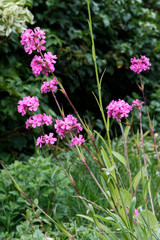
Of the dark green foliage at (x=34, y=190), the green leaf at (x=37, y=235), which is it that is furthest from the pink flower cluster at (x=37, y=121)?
the dark green foliage at (x=34, y=190)

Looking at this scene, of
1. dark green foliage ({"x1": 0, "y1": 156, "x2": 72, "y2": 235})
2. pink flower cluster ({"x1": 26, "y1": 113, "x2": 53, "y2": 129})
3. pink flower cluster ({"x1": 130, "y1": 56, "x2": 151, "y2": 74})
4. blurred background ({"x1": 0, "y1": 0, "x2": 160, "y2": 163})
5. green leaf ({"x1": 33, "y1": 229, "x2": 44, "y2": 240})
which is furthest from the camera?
blurred background ({"x1": 0, "y1": 0, "x2": 160, "y2": 163})

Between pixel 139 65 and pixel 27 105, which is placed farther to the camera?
pixel 139 65

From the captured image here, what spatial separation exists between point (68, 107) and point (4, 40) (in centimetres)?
125

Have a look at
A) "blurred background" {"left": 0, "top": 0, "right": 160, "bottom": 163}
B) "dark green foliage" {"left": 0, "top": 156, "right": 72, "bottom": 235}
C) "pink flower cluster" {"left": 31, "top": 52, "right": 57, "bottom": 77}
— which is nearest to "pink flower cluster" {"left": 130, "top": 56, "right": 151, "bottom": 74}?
"pink flower cluster" {"left": 31, "top": 52, "right": 57, "bottom": 77}

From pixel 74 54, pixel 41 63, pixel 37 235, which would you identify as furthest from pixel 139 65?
pixel 74 54

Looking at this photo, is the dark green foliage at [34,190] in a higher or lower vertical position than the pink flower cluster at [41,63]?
lower

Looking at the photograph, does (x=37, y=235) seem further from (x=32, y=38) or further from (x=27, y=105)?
(x=32, y=38)

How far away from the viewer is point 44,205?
2.08 metres

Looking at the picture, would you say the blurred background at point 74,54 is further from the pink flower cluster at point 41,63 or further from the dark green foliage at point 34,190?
the pink flower cluster at point 41,63

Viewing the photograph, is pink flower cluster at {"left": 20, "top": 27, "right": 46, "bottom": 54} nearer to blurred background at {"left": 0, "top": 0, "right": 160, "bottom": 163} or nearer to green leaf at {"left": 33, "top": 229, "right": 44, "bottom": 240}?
green leaf at {"left": 33, "top": 229, "right": 44, "bottom": 240}

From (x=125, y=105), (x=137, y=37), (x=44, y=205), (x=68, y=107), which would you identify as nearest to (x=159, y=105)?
(x=137, y=37)

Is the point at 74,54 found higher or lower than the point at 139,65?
lower

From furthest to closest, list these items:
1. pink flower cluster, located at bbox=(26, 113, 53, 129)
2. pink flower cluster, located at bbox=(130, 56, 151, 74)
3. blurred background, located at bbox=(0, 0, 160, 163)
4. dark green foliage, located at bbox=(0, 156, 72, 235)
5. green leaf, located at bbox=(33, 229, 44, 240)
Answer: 1. blurred background, located at bbox=(0, 0, 160, 163)
2. dark green foliage, located at bbox=(0, 156, 72, 235)
3. pink flower cluster, located at bbox=(130, 56, 151, 74)
4. green leaf, located at bbox=(33, 229, 44, 240)
5. pink flower cluster, located at bbox=(26, 113, 53, 129)

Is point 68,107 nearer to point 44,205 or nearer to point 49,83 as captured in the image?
point 44,205
